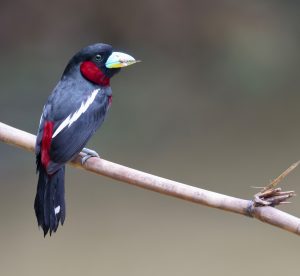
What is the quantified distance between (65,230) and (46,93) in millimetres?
917

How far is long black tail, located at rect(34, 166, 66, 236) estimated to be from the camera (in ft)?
5.22

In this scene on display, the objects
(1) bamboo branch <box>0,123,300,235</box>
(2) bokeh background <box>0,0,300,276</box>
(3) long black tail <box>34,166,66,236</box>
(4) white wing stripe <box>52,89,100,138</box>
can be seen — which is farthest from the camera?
(2) bokeh background <box>0,0,300,276</box>

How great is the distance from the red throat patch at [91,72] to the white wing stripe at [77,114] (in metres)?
0.03

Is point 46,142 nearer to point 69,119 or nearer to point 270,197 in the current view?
point 69,119

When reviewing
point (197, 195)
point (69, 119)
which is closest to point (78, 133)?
point (69, 119)

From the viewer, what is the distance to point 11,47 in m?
4.36

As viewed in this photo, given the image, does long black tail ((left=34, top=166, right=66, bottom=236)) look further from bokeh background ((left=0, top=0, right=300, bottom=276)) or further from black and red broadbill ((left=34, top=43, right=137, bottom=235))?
bokeh background ((left=0, top=0, right=300, bottom=276))

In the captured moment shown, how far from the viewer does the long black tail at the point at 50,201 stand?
159 cm

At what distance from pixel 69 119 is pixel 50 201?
197mm

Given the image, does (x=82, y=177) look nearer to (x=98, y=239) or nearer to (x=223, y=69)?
(x=98, y=239)

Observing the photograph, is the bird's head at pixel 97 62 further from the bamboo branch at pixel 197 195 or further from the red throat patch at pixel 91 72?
the bamboo branch at pixel 197 195

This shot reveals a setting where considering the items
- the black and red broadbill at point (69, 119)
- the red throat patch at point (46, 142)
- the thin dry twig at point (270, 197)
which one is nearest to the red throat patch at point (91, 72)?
the black and red broadbill at point (69, 119)

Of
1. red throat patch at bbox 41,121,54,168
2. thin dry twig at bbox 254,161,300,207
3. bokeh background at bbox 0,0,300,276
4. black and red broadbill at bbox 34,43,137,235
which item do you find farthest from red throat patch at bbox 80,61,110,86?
bokeh background at bbox 0,0,300,276

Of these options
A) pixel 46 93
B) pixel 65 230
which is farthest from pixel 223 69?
pixel 65 230
